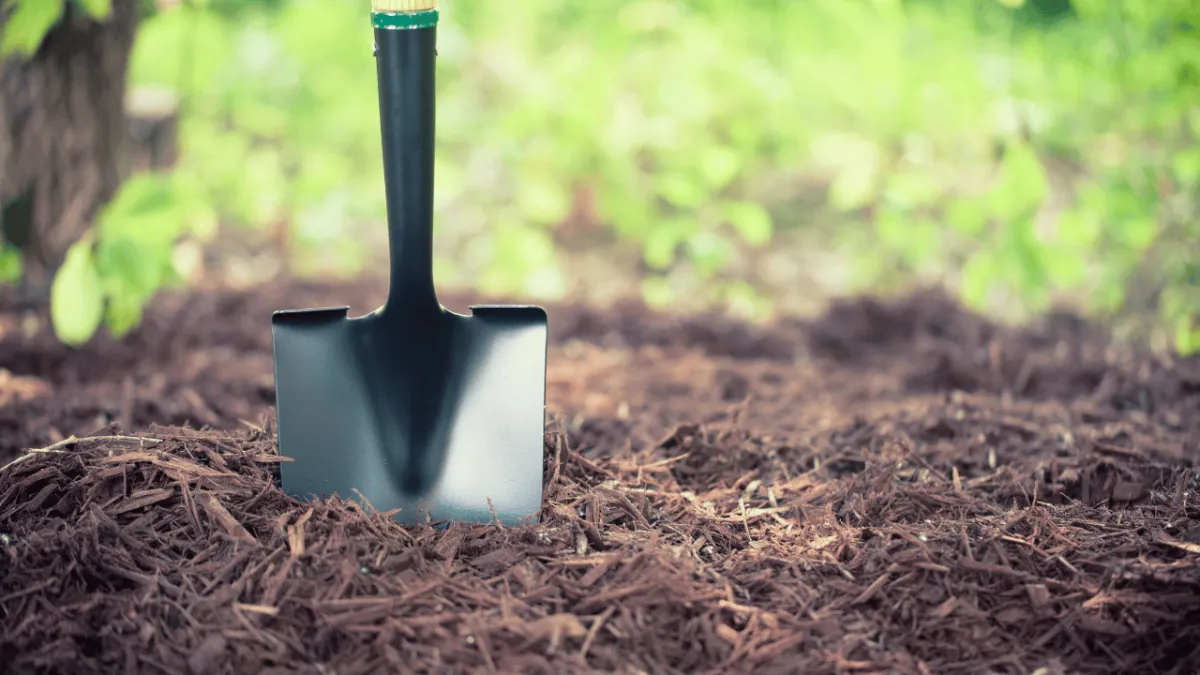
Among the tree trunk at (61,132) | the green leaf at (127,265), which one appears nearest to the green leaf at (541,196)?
the tree trunk at (61,132)

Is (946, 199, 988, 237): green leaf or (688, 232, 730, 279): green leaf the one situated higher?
(946, 199, 988, 237): green leaf

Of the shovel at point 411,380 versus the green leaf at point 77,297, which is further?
the green leaf at point 77,297

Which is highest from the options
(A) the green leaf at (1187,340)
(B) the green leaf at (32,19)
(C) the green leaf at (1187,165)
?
(B) the green leaf at (32,19)

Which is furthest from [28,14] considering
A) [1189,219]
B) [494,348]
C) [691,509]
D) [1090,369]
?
[1189,219]

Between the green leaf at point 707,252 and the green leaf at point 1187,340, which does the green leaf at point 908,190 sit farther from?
the green leaf at point 1187,340

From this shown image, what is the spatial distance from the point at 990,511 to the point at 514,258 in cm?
223

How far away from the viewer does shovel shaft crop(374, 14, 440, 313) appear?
1477 millimetres

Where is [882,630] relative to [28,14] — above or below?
below

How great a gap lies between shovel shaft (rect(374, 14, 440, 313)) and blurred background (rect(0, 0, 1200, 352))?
94cm

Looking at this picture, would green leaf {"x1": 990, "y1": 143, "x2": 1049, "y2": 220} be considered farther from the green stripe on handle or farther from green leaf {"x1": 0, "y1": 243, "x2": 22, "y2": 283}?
green leaf {"x1": 0, "y1": 243, "x2": 22, "y2": 283}

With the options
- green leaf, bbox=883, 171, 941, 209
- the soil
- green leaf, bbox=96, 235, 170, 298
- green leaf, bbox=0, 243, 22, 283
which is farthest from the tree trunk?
green leaf, bbox=883, 171, 941, 209

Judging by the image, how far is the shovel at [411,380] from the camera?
1482 millimetres

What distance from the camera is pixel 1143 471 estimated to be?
1.69 m

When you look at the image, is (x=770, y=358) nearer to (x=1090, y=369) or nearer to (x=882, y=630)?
(x=1090, y=369)
